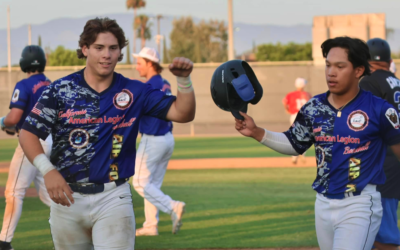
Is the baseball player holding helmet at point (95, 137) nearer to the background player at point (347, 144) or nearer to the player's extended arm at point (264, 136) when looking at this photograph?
the player's extended arm at point (264, 136)

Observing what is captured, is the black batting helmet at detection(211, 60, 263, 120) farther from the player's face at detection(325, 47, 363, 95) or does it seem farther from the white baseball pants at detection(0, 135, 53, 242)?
the white baseball pants at detection(0, 135, 53, 242)

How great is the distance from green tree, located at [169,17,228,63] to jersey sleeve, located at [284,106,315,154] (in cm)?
9633

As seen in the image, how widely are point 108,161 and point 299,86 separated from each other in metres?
13.2

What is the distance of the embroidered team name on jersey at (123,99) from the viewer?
4387 millimetres

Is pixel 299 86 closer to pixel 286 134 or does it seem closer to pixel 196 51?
pixel 286 134

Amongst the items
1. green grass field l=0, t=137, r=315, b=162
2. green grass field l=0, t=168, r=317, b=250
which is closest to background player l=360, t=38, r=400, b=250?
→ green grass field l=0, t=168, r=317, b=250

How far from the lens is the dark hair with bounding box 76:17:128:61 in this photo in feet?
14.4

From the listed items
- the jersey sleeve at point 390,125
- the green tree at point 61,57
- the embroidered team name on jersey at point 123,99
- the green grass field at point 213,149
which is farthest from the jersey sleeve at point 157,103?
the green tree at point 61,57

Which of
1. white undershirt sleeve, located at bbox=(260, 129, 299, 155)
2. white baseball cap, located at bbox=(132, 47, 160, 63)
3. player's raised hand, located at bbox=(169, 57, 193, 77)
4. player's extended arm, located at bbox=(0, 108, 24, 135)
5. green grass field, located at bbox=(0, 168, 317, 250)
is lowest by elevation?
green grass field, located at bbox=(0, 168, 317, 250)

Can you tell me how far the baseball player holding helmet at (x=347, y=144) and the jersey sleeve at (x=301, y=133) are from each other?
0.02 m

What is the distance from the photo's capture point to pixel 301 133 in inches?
192

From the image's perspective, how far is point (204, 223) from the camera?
920 centimetres

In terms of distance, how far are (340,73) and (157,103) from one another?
4.68ft

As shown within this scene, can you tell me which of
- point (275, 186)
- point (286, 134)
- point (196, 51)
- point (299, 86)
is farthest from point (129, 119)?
point (196, 51)
